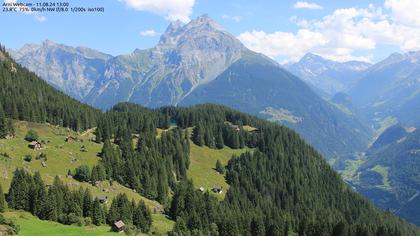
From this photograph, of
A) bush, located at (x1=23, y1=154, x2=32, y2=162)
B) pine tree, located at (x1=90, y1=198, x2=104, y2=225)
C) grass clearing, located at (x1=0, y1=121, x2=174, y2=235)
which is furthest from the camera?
bush, located at (x1=23, y1=154, x2=32, y2=162)

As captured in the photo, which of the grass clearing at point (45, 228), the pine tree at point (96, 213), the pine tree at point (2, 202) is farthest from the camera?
the pine tree at point (96, 213)

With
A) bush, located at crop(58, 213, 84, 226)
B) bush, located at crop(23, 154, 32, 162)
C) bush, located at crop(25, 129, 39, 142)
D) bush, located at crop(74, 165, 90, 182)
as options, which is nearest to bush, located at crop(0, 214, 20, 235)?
bush, located at crop(58, 213, 84, 226)

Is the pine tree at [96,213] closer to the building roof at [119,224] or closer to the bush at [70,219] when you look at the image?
the bush at [70,219]

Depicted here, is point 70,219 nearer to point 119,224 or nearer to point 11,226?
point 119,224

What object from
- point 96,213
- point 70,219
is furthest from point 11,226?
point 96,213

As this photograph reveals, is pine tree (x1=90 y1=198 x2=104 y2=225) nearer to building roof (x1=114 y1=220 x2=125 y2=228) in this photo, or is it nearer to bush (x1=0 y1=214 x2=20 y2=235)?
building roof (x1=114 y1=220 x2=125 y2=228)

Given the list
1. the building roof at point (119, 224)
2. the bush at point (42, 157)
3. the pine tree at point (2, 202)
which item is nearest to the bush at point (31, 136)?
the bush at point (42, 157)

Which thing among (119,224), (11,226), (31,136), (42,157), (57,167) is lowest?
(11,226)

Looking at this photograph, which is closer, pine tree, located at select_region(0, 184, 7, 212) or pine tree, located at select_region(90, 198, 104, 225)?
pine tree, located at select_region(0, 184, 7, 212)

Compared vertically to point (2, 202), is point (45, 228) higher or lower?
lower

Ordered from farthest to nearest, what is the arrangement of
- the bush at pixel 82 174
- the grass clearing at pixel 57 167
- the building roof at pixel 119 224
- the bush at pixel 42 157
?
1. the bush at pixel 42 157
2. the bush at pixel 82 174
3. the building roof at pixel 119 224
4. the grass clearing at pixel 57 167

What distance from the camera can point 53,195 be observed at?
133 metres

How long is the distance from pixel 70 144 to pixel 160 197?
134ft

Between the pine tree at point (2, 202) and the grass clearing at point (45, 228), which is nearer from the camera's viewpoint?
the grass clearing at point (45, 228)
